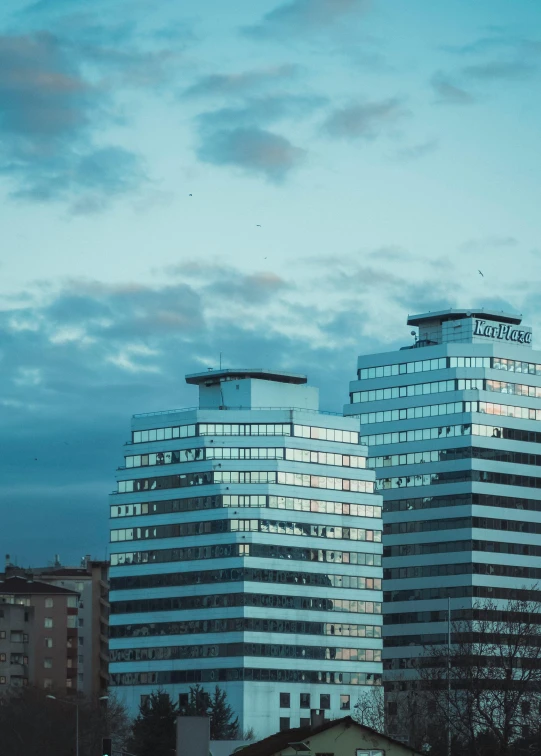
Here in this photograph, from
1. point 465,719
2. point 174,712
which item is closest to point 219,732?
point 174,712

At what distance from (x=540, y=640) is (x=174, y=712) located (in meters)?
35.7

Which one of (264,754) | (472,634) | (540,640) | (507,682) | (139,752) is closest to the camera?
(264,754)

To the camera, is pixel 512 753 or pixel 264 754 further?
pixel 512 753

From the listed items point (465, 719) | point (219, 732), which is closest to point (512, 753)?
point (465, 719)

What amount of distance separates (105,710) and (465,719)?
67295mm

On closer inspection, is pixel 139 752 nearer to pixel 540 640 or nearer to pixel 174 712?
pixel 174 712

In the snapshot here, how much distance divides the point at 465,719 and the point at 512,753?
13.5 feet

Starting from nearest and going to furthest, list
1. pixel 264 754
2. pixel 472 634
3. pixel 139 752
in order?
pixel 264 754
pixel 139 752
pixel 472 634

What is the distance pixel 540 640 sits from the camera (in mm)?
179875

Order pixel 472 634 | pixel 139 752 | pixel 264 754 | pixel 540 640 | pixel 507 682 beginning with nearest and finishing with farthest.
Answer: pixel 264 754
pixel 507 682
pixel 139 752
pixel 540 640
pixel 472 634

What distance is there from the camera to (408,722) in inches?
7820

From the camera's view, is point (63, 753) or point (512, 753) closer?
point (512, 753)

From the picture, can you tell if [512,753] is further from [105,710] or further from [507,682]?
[105,710]

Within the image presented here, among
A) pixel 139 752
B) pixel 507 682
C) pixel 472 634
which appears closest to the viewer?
pixel 507 682
